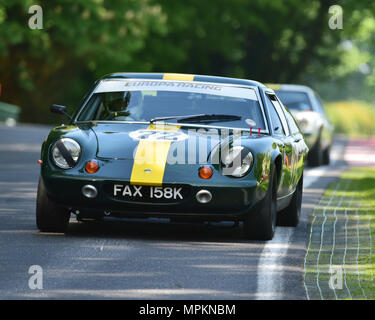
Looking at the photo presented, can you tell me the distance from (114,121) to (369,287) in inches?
129

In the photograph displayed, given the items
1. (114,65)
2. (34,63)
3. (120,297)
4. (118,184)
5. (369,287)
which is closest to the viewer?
(120,297)

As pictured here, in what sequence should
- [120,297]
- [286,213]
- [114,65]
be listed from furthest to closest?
[114,65]
[286,213]
[120,297]

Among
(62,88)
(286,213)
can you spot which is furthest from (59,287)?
(62,88)

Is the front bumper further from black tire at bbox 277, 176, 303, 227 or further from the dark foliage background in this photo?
the dark foliage background

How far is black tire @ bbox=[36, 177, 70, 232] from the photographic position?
959 cm

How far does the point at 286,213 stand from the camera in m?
11.3

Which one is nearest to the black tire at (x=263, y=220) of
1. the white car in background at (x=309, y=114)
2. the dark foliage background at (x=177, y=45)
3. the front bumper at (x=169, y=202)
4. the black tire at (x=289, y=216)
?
the front bumper at (x=169, y=202)

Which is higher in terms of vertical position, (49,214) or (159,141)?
(159,141)

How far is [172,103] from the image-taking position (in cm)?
1041

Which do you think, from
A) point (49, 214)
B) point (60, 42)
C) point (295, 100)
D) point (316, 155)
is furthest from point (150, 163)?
point (60, 42)

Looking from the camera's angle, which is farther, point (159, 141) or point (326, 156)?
point (326, 156)

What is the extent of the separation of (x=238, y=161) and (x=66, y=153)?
4.59 feet

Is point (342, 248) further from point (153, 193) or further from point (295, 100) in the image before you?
point (295, 100)
